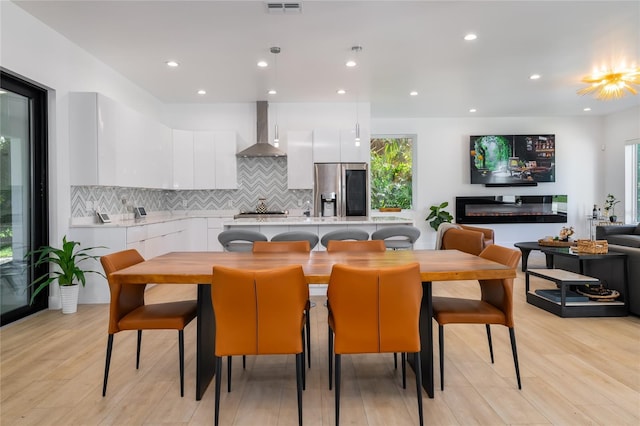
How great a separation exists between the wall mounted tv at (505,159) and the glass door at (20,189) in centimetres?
752

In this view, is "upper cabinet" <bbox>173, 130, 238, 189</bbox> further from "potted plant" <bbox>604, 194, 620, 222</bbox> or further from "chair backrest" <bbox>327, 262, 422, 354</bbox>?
"potted plant" <bbox>604, 194, 620, 222</bbox>

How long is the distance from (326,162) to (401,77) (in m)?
1.93

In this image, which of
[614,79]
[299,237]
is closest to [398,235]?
[299,237]

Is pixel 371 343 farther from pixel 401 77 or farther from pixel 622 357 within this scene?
pixel 401 77

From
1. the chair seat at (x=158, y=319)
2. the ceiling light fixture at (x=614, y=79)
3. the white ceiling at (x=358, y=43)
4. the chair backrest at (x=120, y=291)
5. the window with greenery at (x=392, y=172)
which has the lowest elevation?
the chair seat at (x=158, y=319)

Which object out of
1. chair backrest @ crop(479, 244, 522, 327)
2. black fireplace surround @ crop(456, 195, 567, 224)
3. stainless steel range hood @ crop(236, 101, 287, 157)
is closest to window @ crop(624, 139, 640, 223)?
black fireplace surround @ crop(456, 195, 567, 224)

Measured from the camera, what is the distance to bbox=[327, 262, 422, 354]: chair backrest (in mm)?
1896

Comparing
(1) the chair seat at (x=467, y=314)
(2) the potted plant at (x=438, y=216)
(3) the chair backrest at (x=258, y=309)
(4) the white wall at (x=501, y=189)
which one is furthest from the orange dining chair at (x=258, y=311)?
(4) the white wall at (x=501, y=189)

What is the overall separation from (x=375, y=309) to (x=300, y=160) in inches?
200

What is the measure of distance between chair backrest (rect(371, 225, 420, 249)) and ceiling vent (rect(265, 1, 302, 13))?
2256 mm

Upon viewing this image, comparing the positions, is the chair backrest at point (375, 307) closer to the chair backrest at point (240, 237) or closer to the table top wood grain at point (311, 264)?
the table top wood grain at point (311, 264)

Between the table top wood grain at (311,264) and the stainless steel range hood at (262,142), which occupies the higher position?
the stainless steel range hood at (262,142)

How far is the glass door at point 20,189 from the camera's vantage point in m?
3.68

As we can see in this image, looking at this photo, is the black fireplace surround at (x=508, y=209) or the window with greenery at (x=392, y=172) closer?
the black fireplace surround at (x=508, y=209)
